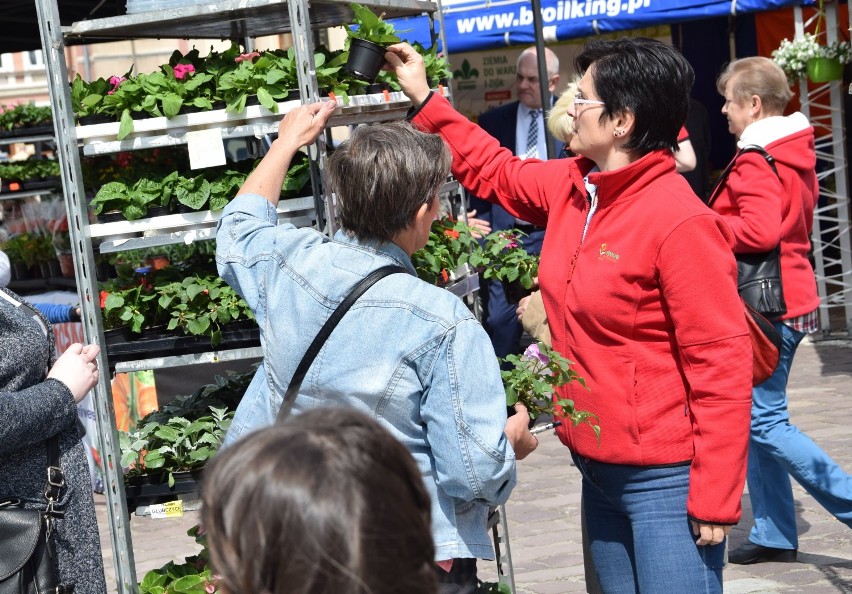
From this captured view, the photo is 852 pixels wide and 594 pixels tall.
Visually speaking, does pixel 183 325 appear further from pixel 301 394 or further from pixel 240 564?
pixel 240 564

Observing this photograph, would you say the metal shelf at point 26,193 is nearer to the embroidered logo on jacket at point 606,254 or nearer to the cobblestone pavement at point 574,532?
the cobblestone pavement at point 574,532

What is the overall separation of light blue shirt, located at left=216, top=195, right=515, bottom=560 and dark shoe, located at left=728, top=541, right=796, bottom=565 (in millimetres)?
2802

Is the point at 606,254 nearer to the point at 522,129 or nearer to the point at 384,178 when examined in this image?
the point at 384,178

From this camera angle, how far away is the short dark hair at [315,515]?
1142 millimetres

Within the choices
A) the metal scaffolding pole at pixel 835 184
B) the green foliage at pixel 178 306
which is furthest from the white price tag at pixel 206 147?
the metal scaffolding pole at pixel 835 184

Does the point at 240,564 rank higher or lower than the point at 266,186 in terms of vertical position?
lower

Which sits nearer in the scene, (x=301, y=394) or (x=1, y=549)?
(x=301, y=394)

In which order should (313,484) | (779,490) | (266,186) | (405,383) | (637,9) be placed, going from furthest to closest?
1. (637,9)
2. (779,490)
3. (266,186)
4. (405,383)
5. (313,484)

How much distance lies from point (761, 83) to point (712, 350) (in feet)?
8.20

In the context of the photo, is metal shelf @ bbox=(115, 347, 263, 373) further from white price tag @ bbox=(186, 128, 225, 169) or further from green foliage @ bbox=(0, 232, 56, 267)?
green foliage @ bbox=(0, 232, 56, 267)

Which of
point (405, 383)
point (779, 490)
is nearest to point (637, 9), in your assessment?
point (779, 490)

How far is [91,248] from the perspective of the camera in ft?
11.0

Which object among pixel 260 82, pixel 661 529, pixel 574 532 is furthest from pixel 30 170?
pixel 661 529

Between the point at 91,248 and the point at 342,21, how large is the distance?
3.92 ft
